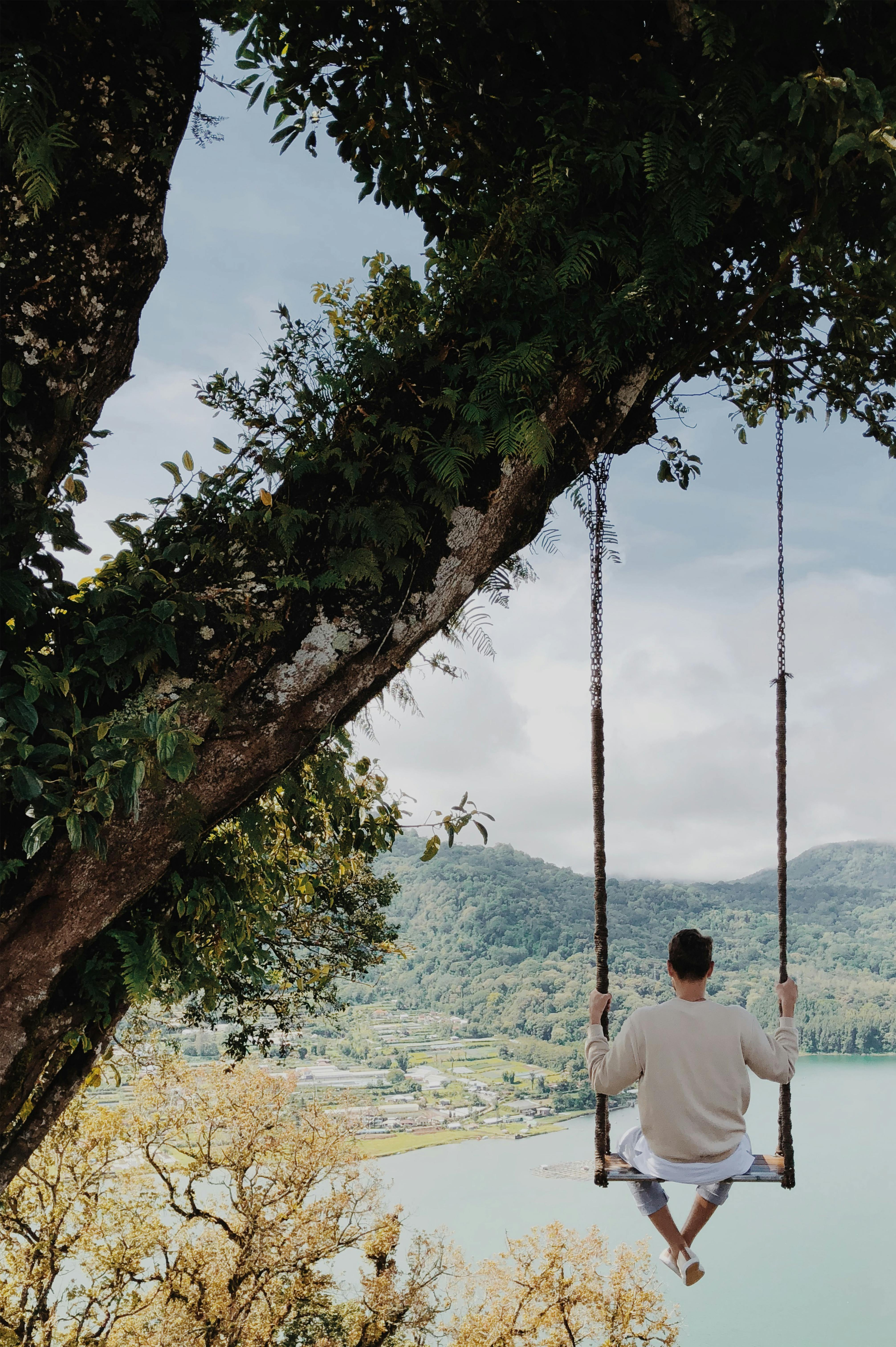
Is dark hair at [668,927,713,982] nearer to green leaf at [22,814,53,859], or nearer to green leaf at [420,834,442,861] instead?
green leaf at [420,834,442,861]

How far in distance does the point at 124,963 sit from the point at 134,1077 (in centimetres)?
644

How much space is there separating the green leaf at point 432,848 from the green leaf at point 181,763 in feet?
2.58

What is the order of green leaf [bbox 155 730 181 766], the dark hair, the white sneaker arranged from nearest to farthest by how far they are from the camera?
1. green leaf [bbox 155 730 181 766]
2. the dark hair
3. the white sneaker

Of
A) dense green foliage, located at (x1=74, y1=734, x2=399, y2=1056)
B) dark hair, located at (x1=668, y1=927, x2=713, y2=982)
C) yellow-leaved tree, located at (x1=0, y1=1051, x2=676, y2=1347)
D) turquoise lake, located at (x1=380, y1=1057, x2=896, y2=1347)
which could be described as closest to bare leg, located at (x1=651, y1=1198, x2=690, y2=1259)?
dark hair, located at (x1=668, y1=927, x2=713, y2=982)

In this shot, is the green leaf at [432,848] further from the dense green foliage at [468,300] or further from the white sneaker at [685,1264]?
the white sneaker at [685,1264]

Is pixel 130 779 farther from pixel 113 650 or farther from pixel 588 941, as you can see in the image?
pixel 588 941

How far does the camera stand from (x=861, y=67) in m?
2.28

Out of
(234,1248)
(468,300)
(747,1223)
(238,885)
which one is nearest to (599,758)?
(238,885)

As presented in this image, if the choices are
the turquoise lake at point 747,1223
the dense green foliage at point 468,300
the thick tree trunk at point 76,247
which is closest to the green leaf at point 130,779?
the dense green foliage at point 468,300

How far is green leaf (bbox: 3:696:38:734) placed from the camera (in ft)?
6.23

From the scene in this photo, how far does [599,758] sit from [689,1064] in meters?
1.03

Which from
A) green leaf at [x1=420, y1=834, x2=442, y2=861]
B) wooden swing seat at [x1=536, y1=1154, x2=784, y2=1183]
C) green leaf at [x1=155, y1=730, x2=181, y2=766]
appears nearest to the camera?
green leaf at [x1=155, y1=730, x2=181, y2=766]

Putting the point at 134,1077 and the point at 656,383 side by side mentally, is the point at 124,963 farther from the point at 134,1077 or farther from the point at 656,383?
the point at 134,1077

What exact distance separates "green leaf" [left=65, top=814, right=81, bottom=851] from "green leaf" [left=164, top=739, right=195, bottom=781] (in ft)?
0.66
